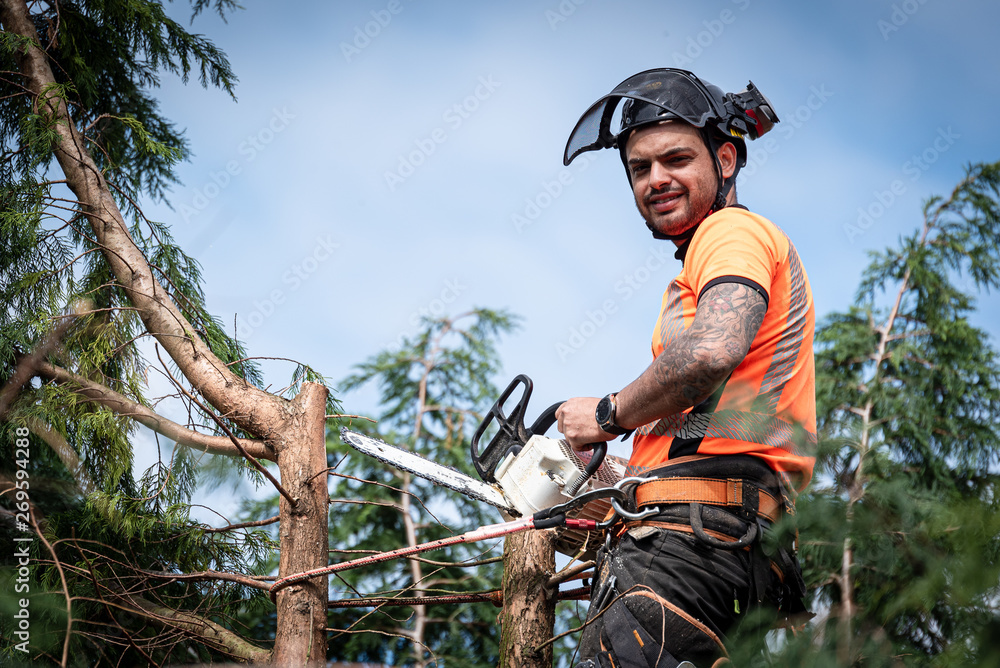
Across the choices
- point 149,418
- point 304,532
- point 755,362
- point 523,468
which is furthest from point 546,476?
point 149,418

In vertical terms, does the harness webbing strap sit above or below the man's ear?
below

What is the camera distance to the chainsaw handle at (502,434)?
286 centimetres

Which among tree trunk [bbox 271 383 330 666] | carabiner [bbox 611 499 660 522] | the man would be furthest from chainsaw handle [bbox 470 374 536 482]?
tree trunk [bbox 271 383 330 666]

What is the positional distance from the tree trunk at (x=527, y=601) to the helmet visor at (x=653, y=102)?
176 centimetres

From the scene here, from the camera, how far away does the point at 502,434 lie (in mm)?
2906

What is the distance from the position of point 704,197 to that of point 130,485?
3239 millimetres

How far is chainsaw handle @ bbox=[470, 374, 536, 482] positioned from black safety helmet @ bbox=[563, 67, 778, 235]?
3.01ft

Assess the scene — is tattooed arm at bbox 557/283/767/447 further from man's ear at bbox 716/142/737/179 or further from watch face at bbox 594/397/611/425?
man's ear at bbox 716/142/737/179

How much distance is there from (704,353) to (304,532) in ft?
6.85

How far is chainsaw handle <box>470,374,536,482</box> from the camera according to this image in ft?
9.37

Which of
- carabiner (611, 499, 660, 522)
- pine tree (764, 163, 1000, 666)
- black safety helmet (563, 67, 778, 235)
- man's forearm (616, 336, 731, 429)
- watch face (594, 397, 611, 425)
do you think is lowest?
pine tree (764, 163, 1000, 666)

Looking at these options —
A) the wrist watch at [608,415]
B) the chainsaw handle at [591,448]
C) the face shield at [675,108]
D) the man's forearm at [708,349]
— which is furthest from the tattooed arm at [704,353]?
the face shield at [675,108]

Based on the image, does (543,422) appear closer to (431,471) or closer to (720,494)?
(431,471)

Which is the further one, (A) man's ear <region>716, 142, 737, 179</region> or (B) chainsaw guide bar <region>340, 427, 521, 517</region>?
(B) chainsaw guide bar <region>340, 427, 521, 517</region>
